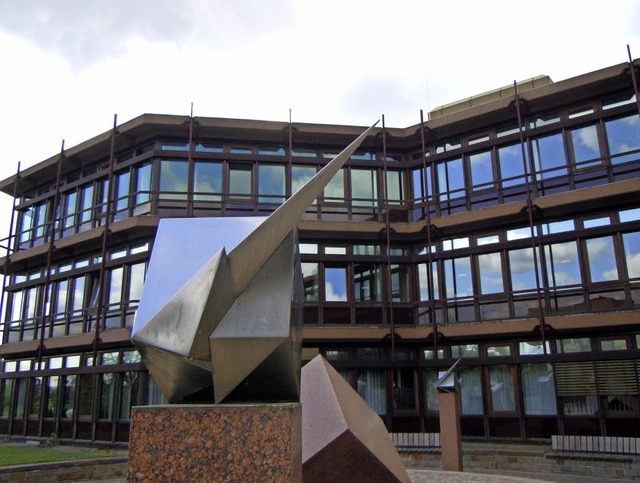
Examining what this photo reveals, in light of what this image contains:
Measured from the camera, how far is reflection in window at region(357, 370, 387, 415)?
19.9 metres

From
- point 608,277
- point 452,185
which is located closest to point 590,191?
point 608,277

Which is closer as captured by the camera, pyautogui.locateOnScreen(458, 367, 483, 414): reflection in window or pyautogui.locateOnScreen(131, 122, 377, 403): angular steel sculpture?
pyautogui.locateOnScreen(131, 122, 377, 403): angular steel sculpture

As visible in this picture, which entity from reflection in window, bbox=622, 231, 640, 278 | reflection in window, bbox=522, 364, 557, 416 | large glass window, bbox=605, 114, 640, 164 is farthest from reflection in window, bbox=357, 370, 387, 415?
large glass window, bbox=605, 114, 640, 164

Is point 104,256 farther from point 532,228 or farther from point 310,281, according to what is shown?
point 532,228

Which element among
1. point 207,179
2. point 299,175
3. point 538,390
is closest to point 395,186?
point 299,175

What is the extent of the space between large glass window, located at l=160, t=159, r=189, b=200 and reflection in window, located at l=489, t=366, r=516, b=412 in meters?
12.4

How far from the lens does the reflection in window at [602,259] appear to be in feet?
58.7

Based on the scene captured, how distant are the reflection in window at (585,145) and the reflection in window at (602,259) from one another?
2.63 metres

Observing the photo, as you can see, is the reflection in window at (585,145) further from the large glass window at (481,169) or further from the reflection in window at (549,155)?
the large glass window at (481,169)

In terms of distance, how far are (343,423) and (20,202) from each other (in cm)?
2488

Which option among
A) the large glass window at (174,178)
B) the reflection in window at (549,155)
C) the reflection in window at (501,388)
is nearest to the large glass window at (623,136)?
the reflection in window at (549,155)

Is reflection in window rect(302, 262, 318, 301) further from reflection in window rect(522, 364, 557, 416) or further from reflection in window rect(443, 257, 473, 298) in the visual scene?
reflection in window rect(522, 364, 557, 416)

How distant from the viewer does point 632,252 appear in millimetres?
17688

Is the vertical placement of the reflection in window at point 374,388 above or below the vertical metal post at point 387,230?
below
